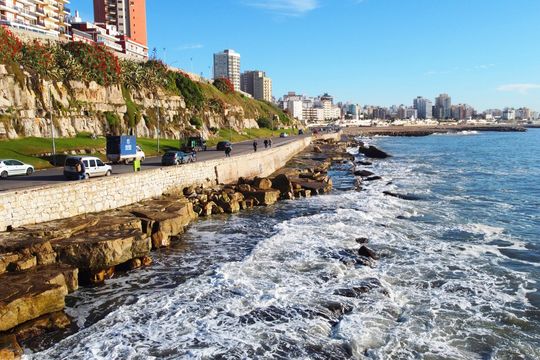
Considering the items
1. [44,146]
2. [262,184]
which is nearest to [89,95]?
[44,146]

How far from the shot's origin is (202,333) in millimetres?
13469

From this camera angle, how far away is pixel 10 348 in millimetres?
11688

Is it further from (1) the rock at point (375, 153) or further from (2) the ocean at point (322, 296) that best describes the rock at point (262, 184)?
(1) the rock at point (375, 153)

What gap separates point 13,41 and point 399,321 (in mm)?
47273

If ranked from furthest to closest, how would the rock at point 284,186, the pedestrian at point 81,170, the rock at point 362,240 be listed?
the rock at point 284,186
the pedestrian at point 81,170
the rock at point 362,240

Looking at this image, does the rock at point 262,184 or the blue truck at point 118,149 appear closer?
the rock at point 262,184

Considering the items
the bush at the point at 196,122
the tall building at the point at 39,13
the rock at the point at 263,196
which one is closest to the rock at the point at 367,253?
the rock at the point at 263,196

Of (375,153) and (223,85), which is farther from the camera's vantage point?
(223,85)

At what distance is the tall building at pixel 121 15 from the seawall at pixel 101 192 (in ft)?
373

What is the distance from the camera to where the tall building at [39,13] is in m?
75.4

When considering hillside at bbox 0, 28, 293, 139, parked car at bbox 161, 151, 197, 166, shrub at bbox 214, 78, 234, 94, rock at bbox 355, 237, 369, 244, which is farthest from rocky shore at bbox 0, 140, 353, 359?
shrub at bbox 214, 78, 234, 94

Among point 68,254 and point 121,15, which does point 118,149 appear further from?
Result: point 121,15

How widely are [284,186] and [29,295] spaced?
2554 centimetres

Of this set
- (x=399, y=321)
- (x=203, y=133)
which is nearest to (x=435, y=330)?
(x=399, y=321)
